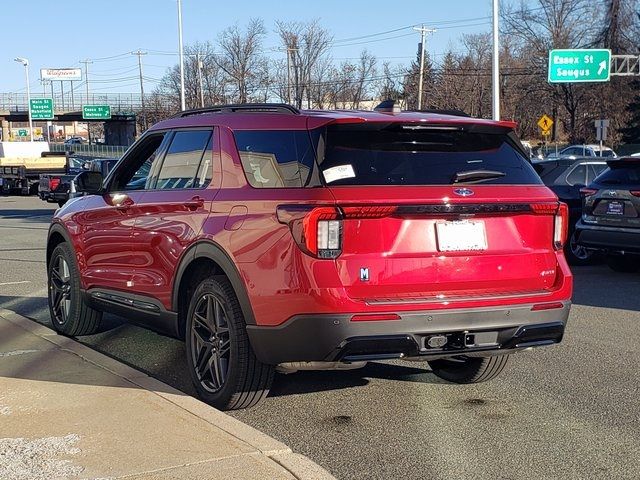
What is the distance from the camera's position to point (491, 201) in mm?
4918

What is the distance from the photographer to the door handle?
218 inches

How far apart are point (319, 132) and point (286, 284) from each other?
3.00 ft

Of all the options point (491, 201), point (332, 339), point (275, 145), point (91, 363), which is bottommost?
point (91, 363)

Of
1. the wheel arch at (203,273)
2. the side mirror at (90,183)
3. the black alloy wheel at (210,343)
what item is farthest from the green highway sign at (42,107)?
the black alloy wheel at (210,343)

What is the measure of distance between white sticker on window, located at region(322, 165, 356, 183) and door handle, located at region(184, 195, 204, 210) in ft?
3.58

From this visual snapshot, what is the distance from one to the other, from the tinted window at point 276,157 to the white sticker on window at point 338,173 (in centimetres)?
11

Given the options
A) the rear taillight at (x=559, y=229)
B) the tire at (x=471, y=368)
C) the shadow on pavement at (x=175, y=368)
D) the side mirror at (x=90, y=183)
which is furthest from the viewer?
the side mirror at (x=90, y=183)

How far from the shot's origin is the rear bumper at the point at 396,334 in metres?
4.66

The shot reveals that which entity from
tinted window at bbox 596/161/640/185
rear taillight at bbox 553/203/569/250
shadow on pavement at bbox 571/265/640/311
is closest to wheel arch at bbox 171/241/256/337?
rear taillight at bbox 553/203/569/250

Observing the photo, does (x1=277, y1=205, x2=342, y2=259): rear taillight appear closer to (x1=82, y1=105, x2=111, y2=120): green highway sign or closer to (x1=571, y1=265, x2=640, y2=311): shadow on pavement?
(x1=571, y1=265, x2=640, y2=311): shadow on pavement

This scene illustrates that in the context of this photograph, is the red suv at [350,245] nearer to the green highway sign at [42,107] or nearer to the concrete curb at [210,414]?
the concrete curb at [210,414]

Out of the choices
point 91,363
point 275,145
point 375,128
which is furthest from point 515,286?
point 91,363

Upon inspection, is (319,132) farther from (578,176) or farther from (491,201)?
(578,176)

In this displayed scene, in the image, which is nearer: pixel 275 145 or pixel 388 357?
pixel 388 357
